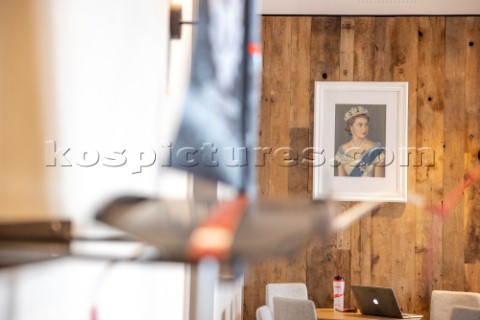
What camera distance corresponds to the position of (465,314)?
16.0 feet

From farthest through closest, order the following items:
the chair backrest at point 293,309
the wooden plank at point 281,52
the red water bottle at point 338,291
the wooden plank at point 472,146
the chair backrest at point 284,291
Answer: the wooden plank at point 281,52 → the wooden plank at point 472,146 → the red water bottle at point 338,291 → the chair backrest at point 284,291 → the chair backrest at point 293,309

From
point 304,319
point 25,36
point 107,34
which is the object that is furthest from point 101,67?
point 304,319

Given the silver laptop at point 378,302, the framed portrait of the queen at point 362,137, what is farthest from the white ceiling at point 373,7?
the silver laptop at point 378,302

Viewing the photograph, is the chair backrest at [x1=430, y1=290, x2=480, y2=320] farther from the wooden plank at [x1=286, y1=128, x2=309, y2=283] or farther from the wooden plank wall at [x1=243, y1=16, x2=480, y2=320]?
the wooden plank at [x1=286, y1=128, x2=309, y2=283]

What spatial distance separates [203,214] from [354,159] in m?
6.24

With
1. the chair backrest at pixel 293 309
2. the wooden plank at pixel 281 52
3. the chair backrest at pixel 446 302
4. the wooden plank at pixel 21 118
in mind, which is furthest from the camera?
the wooden plank at pixel 281 52

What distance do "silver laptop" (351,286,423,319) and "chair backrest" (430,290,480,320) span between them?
8.1 inches

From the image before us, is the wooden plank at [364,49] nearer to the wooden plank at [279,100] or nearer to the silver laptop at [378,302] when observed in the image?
the wooden plank at [279,100]

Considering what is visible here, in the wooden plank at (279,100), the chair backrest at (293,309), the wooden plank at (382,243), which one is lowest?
the chair backrest at (293,309)

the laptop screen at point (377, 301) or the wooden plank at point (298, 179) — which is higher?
the wooden plank at point (298, 179)

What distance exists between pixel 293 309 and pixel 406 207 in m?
1.91

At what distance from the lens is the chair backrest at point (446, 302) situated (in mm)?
6051

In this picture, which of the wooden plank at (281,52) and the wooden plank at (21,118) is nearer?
the wooden plank at (21,118)

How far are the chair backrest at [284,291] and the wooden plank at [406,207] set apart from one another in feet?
2.69
